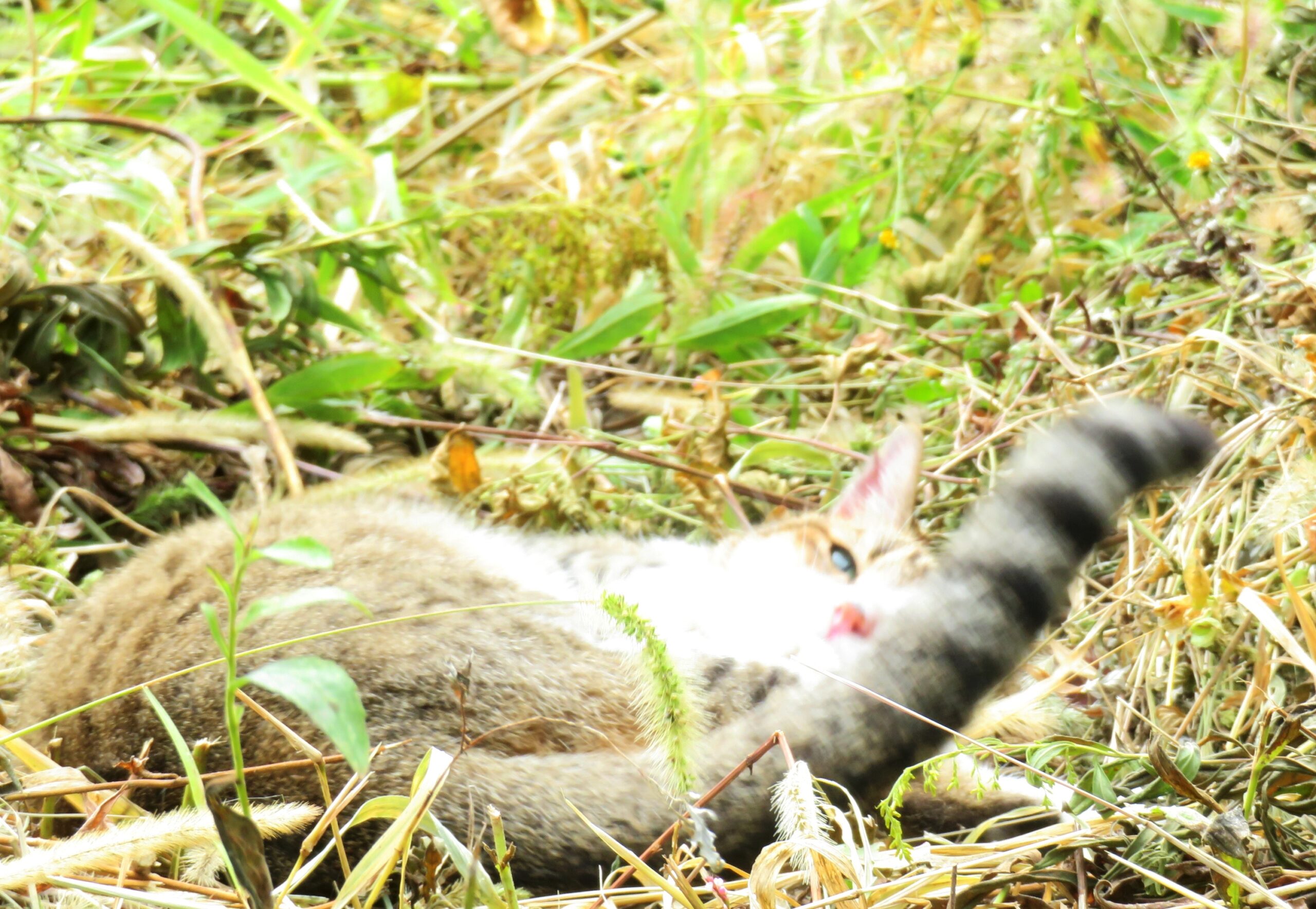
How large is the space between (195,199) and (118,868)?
175 cm

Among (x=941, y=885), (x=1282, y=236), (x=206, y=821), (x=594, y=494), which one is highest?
(x=1282, y=236)

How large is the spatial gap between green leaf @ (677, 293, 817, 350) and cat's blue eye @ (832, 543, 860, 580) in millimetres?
720

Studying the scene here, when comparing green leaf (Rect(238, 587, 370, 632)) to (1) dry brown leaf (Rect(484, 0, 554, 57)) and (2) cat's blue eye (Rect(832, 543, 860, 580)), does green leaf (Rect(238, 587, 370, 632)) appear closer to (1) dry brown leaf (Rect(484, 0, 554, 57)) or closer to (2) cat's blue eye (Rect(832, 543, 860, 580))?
(2) cat's blue eye (Rect(832, 543, 860, 580))

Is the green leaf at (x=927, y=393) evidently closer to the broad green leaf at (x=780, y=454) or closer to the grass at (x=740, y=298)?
the grass at (x=740, y=298)

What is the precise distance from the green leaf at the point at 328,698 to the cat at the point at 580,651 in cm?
45

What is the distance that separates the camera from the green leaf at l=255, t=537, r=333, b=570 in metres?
1.02

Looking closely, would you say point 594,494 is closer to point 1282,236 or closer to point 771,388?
point 771,388

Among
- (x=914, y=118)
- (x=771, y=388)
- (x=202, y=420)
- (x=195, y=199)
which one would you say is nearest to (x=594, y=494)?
(x=771, y=388)

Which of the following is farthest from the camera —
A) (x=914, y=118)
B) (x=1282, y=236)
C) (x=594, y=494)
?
(x=914, y=118)

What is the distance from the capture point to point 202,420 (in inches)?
91.0

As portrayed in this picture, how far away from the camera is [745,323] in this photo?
2.79m

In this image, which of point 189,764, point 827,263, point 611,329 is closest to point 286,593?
point 189,764

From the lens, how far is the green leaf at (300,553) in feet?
3.33

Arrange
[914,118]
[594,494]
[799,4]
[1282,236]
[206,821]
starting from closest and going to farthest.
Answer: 1. [206,821]
2. [1282,236]
3. [594,494]
4. [914,118]
5. [799,4]
